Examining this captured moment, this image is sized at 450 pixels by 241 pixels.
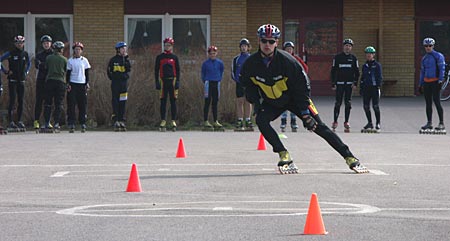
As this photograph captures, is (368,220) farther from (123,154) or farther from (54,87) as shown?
(54,87)

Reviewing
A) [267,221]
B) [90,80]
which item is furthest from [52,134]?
[267,221]

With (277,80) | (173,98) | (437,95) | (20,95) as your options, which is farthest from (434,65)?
(277,80)

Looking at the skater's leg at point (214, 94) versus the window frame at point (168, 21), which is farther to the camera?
the window frame at point (168, 21)

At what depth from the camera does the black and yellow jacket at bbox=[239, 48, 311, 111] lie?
1322cm

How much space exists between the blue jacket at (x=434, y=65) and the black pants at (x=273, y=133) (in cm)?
924

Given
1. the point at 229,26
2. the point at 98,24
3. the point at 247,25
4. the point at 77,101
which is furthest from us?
the point at 247,25

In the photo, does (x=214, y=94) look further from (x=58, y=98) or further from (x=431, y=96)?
(x=431, y=96)

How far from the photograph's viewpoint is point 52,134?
22031 mm

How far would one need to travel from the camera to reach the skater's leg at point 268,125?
1355 centimetres

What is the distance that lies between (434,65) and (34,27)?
47.3 feet

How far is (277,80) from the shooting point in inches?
523

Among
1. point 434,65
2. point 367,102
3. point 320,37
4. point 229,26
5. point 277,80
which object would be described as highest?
point 229,26

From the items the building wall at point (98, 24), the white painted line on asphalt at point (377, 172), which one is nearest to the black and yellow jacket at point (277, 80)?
the white painted line on asphalt at point (377, 172)

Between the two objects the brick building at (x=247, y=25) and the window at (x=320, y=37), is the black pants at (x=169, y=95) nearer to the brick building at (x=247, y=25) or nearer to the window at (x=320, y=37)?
the brick building at (x=247, y=25)
